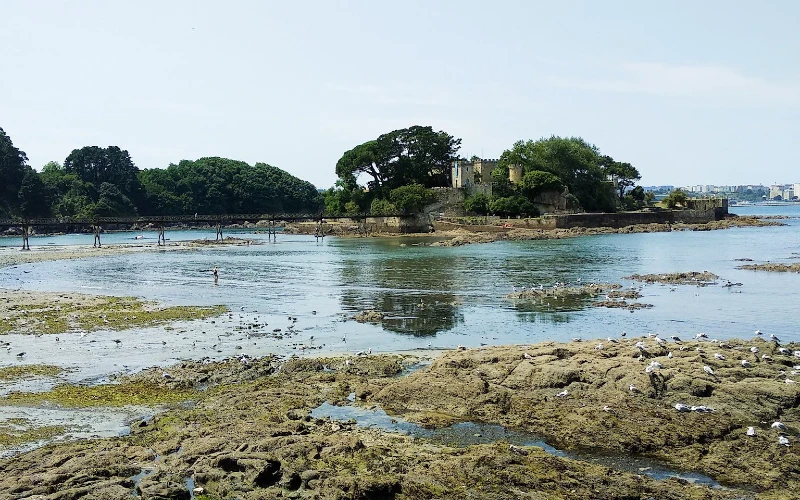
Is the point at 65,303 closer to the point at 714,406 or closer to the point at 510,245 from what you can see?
the point at 714,406

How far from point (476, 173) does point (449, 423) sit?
9472 cm

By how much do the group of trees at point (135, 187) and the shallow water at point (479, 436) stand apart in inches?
4777

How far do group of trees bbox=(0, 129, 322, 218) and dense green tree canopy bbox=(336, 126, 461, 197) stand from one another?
162 feet

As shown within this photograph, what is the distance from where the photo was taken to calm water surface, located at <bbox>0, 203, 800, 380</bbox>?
27.1 metres

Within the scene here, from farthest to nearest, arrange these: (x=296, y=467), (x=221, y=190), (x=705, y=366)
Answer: (x=221, y=190), (x=705, y=366), (x=296, y=467)

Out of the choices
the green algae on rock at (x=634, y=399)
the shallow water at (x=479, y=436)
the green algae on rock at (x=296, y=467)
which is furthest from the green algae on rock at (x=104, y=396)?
the green algae on rock at (x=634, y=399)

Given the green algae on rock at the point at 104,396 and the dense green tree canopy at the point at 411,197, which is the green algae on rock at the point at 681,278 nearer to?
the green algae on rock at the point at 104,396

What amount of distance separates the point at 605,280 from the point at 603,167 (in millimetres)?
74558

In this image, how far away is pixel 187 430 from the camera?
16.1 meters

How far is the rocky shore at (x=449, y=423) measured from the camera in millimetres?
13008

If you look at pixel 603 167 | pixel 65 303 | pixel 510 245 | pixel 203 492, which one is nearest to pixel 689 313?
pixel 203 492

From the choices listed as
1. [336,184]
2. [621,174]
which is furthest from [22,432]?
[621,174]

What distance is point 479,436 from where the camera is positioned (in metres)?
16.2

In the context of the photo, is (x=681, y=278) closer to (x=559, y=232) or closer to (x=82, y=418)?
(x=82, y=418)
